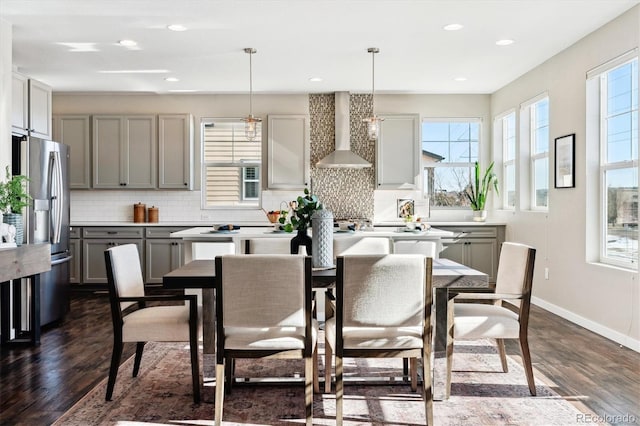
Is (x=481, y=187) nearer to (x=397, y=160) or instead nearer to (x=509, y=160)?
(x=509, y=160)

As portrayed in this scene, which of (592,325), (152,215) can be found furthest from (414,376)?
(152,215)

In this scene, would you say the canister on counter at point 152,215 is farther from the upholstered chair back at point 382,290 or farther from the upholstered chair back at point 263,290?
the upholstered chair back at point 382,290

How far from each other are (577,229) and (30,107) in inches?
210

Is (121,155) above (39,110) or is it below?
below

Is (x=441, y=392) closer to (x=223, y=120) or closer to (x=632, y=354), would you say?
(x=632, y=354)

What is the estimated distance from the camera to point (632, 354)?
4.13 metres

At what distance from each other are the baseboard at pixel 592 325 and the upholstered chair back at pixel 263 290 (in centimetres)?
297

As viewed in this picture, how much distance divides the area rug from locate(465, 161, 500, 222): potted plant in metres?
4.05

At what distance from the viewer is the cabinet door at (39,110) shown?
529 centimetres

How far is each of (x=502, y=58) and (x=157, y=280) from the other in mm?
5043

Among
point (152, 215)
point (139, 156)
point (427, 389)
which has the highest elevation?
point (139, 156)

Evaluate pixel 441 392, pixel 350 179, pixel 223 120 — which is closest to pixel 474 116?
pixel 350 179

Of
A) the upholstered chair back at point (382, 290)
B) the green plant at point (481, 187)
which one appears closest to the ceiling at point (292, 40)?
the green plant at point (481, 187)

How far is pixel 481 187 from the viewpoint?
310 inches
